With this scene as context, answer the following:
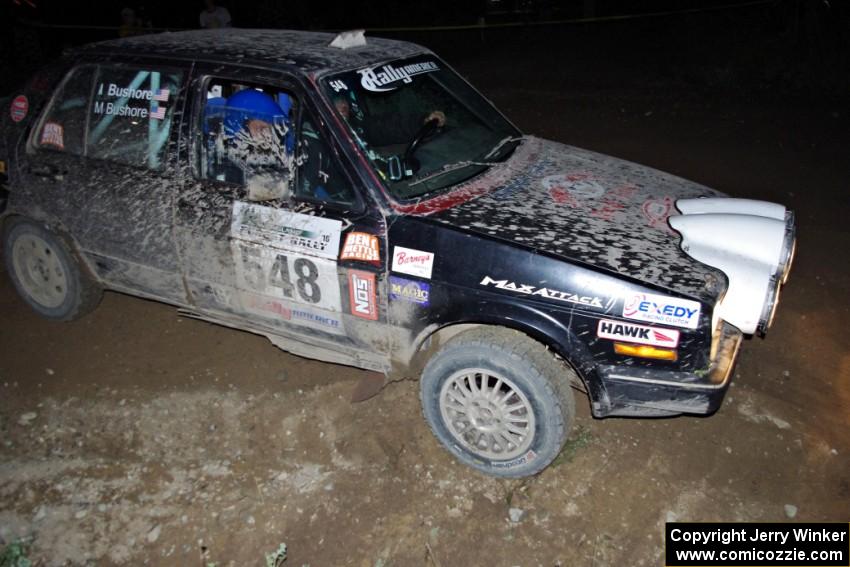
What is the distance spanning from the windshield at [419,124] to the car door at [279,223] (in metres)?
0.20

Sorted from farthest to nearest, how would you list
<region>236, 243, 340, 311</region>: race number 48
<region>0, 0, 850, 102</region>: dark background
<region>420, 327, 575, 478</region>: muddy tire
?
<region>0, 0, 850, 102</region>: dark background
<region>236, 243, 340, 311</region>: race number 48
<region>420, 327, 575, 478</region>: muddy tire

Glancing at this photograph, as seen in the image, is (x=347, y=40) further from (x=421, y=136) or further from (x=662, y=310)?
(x=662, y=310)

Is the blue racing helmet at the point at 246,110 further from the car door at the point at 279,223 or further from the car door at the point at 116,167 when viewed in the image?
the car door at the point at 116,167

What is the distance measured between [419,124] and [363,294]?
1113 millimetres

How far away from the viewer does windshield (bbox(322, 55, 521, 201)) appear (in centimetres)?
307

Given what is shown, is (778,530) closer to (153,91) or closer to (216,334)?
(216,334)

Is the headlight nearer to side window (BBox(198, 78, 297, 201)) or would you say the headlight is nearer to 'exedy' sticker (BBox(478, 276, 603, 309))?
'exedy' sticker (BBox(478, 276, 603, 309))

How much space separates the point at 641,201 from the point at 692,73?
765cm

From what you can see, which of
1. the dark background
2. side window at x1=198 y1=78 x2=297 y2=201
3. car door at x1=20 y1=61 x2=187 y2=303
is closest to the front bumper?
side window at x1=198 y1=78 x2=297 y2=201

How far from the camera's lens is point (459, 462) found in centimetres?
328

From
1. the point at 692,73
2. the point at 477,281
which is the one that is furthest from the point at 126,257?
the point at 692,73

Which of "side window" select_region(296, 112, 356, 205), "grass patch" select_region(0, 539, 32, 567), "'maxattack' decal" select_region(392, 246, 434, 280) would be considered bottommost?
"grass patch" select_region(0, 539, 32, 567)

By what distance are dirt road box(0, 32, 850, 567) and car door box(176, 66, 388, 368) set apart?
1.93 feet

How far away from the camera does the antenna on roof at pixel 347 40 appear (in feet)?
11.5
